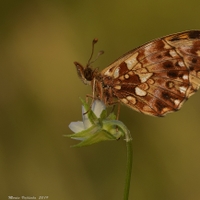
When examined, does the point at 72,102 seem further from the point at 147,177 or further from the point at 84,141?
the point at 84,141

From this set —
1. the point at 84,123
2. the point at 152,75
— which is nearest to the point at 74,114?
the point at 152,75

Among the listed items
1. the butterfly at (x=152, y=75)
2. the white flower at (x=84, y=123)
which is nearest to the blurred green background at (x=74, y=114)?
the butterfly at (x=152, y=75)

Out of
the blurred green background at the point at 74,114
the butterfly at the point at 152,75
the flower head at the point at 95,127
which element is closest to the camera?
the flower head at the point at 95,127

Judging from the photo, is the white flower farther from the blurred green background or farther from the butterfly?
the blurred green background

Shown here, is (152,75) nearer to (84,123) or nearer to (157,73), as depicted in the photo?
(157,73)

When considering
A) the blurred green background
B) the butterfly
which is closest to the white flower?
the butterfly

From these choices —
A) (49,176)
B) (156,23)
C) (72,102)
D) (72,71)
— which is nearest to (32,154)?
(49,176)

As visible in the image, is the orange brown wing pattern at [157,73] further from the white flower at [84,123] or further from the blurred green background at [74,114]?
the blurred green background at [74,114]
